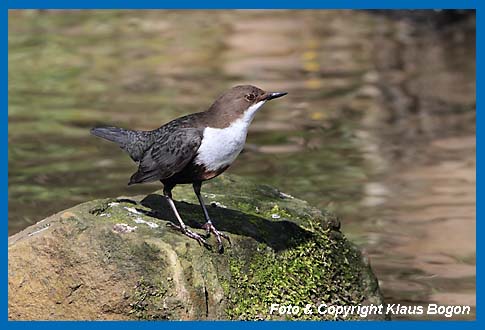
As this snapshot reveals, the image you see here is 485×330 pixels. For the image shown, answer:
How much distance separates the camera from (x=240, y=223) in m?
5.58

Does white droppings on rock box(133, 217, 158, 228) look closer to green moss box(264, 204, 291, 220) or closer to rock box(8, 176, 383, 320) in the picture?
rock box(8, 176, 383, 320)

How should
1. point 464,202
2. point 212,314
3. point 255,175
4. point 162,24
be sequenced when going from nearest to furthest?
point 212,314 < point 464,202 < point 255,175 < point 162,24

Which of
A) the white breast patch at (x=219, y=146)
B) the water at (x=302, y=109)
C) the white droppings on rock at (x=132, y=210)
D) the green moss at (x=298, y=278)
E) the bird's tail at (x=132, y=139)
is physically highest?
the white breast patch at (x=219, y=146)

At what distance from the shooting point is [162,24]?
54.9 ft

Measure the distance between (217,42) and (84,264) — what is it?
34.8ft

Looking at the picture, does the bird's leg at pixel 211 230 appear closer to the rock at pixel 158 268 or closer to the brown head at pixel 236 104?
the rock at pixel 158 268

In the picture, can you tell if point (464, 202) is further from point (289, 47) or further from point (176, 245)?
point (289, 47)

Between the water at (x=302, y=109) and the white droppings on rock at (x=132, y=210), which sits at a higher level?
the white droppings on rock at (x=132, y=210)

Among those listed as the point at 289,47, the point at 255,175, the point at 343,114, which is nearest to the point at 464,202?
the point at 255,175

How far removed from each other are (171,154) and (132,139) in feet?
1.91

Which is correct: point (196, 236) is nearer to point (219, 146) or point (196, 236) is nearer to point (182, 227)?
point (182, 227)

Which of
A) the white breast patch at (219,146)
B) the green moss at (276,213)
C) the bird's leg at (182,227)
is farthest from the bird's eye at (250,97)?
the green moss at (276,213)

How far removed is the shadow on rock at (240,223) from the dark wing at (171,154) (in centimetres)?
24

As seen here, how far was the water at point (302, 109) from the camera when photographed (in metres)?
8.37
